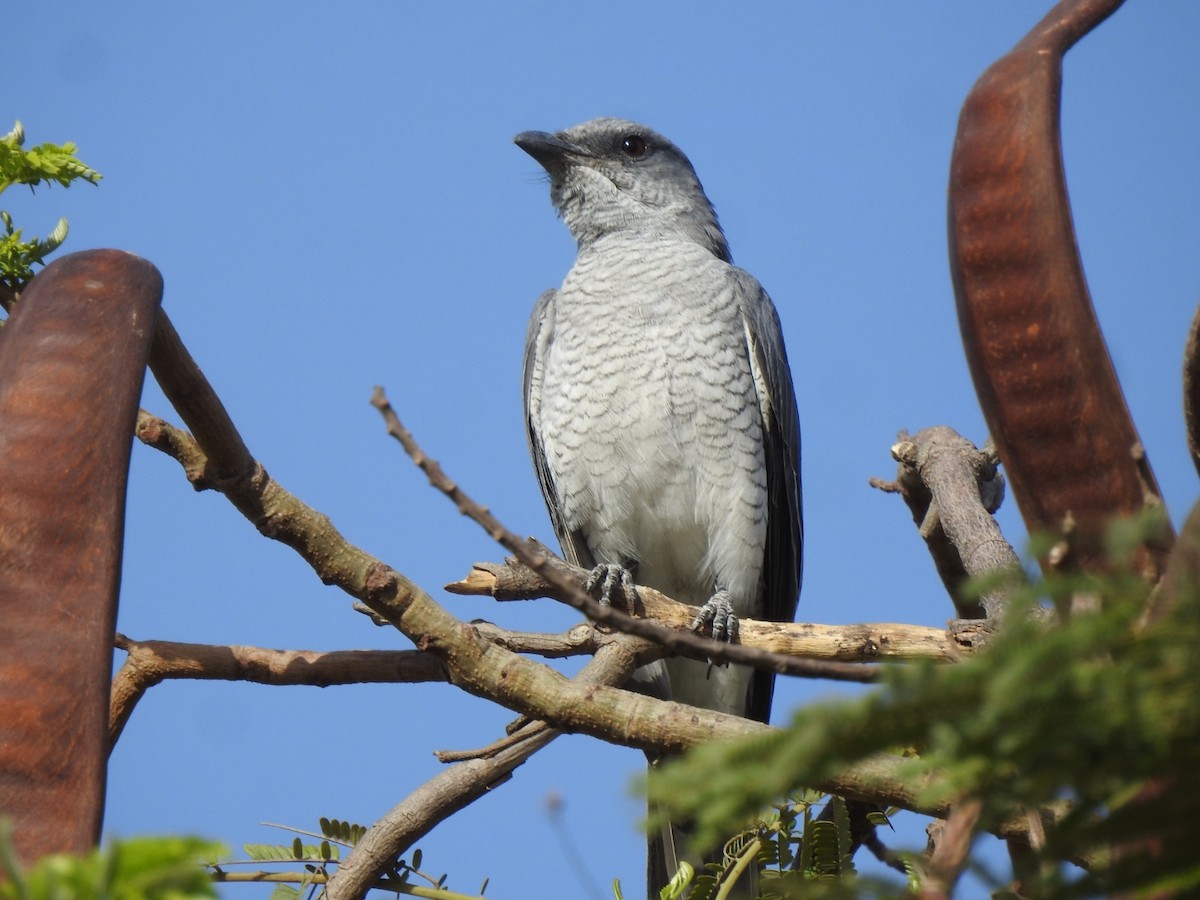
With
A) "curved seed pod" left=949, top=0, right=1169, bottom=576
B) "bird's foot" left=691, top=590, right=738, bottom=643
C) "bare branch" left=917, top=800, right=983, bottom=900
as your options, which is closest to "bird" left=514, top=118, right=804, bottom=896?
"bird's foot" left=691, top=590, right=738, bottom=643

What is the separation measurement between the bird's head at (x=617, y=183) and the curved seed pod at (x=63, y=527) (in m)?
4.58

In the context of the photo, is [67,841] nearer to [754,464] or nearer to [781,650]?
[781,650]

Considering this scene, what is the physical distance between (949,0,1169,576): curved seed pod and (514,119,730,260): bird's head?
470 centimetres

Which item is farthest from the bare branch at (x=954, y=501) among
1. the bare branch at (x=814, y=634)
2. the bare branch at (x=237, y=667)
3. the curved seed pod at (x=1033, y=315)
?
the curved seed pod at (x=1033, y=315)

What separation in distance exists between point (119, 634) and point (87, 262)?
138 centimetres

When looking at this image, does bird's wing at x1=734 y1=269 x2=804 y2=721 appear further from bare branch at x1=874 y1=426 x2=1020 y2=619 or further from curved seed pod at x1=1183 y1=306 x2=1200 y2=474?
curved seed pod at x1=1183 y1=306 x2=1200 y2=474

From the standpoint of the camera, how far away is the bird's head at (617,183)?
22.5 ft

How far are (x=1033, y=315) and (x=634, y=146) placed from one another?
5.38 metres

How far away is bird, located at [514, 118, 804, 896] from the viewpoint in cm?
559

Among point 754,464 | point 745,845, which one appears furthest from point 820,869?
point 754,464

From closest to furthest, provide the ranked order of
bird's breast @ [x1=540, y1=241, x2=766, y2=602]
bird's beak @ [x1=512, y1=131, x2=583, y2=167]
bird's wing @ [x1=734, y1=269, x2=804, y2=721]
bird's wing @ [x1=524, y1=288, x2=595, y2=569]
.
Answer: bird's breast @ [x1=540, y1=241, x2=766, y2=602] < bird's wing @ [x1=734, y1=269, x2=804, y2=721] < bird's wing @ [x1=524, y1=288, x2=595, y2=569] < bird's beak @ [x1=512, y1=131, x2=583, y2=167]

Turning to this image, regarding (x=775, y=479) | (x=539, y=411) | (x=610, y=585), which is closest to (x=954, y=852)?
(x=610, y=585)

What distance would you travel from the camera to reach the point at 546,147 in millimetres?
6859

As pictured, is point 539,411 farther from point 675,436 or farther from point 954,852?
point 954,852
